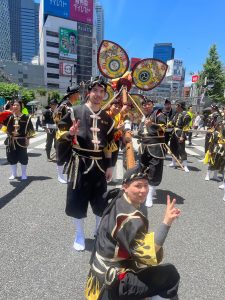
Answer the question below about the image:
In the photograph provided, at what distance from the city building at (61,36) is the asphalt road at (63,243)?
79.2 m

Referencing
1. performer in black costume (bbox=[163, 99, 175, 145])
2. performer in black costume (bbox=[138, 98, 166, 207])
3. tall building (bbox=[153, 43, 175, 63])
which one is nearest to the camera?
performer in black costume (bbox=[138, 98, 166, 207])

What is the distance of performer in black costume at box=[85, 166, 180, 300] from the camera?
1.87m

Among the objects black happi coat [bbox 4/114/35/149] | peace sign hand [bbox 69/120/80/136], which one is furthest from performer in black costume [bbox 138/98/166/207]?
black happi coat [bbox 4/114/35/149]

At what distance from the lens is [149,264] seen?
74.1 inches

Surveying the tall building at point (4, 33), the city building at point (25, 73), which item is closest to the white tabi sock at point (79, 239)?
the city building at point (25, 73)

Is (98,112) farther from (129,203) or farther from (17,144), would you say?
(17,144)

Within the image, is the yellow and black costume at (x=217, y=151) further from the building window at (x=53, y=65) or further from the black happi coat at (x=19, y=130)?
the building window at (x=53, y=65)

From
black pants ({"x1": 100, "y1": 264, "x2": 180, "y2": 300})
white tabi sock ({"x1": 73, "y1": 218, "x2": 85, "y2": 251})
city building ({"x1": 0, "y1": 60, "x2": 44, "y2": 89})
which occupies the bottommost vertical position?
white tabi sock ({"x1": 73, "y1": 218, "x2": 85, "y2": 251})

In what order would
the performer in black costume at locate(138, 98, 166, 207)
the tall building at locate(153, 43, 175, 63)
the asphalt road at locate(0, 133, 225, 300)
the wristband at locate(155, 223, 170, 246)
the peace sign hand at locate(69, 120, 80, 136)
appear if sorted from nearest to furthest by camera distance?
the wristband at locate(155, 223, 170, 246) → the asphalt road at locate(0, 133, 225, 300) → the peace sign hand at locate(69, 120, 80, 136) → the performer in black costume at locate(138, 98, 166, 207) → the tall building at locate(153, 43, 175, 63)

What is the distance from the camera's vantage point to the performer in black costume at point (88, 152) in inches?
121

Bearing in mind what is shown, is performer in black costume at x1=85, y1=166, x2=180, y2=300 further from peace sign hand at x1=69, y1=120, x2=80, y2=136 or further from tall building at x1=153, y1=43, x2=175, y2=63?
tall building at x1=153, y1=43, x2=175, y2=63

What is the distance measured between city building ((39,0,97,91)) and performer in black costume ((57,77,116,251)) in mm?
80835

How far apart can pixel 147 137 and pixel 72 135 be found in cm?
224

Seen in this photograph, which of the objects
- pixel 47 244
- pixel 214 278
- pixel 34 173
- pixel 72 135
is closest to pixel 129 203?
pixel 72 135
